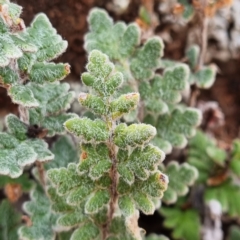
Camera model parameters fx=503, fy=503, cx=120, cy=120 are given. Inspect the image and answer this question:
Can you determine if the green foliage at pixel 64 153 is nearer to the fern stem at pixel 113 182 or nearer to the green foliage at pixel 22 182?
the green foliage at pixel 22 182

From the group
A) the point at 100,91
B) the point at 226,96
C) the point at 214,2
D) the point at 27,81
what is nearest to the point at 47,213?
the point at 27,81

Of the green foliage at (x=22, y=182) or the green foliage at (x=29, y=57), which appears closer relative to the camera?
the green foliage at (x=29, y=57)

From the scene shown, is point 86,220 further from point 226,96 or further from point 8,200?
point 226,96

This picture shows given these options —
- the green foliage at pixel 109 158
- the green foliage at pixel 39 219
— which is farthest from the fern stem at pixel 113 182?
the green foliage at pixel 39 219

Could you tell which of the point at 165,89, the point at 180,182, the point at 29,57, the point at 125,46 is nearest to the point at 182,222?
the point at 180,182

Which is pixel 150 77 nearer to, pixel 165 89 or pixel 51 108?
pixel 165 89
